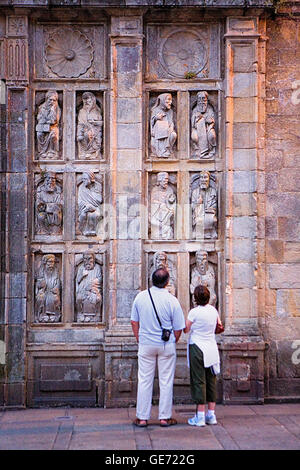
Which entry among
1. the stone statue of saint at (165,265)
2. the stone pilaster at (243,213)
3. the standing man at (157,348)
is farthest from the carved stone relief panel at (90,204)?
the standing man at (157,348)

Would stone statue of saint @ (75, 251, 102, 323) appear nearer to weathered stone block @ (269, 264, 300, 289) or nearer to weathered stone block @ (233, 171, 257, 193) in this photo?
weathered stone block @ (233, 171, 257, 193)

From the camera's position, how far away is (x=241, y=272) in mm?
11008

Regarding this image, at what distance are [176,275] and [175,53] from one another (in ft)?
10.8

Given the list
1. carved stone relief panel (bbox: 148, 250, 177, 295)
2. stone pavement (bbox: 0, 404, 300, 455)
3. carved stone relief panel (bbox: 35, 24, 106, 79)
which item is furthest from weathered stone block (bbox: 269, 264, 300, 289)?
carved stone relief panel (bbox: 35, 24, 106, 79)

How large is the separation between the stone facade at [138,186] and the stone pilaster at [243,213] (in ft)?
0.07

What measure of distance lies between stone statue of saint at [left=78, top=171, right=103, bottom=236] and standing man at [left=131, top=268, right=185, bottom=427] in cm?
217

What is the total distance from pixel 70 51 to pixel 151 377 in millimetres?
5014

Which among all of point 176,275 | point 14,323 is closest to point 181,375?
point 176,275

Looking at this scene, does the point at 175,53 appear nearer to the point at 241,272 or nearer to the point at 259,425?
the point at 241,272

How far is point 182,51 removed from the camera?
1134 centimetres

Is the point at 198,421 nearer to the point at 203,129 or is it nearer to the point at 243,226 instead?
the point at 243,226

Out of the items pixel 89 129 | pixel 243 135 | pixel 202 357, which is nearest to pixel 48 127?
pixel 89 129

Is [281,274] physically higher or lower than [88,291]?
higher

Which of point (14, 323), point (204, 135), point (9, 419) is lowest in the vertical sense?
point (9, 419)
